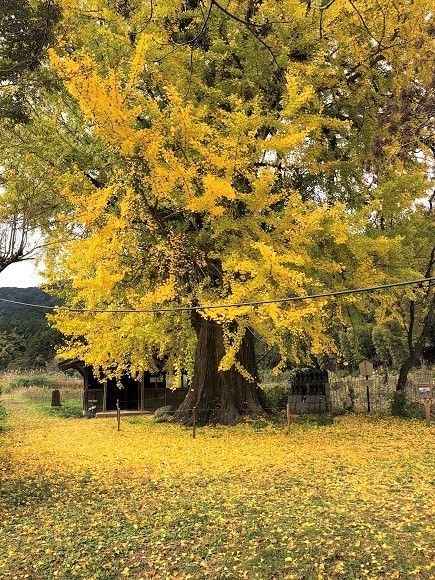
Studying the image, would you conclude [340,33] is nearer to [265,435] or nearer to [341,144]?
[341,144]

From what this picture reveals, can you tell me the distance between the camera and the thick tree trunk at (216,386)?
13.5m

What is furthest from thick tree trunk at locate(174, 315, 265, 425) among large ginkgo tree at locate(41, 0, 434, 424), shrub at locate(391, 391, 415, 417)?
shrub at locate(391, 391, 415, 417)

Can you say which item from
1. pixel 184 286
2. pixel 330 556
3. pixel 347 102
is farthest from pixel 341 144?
pixel 330 556

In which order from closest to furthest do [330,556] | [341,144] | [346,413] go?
1. [330,556]
2. [341,144]
3. [346,413]

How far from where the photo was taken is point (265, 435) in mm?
11234

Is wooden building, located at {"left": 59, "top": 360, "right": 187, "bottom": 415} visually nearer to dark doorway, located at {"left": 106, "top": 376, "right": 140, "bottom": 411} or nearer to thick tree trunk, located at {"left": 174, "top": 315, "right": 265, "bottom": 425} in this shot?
dark doorway, located at {"left": 106, "top": 376, "right": 140, "bottom": 411}

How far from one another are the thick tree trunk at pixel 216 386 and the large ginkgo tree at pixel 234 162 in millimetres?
528

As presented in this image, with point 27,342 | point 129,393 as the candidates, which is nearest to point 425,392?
point 129,393

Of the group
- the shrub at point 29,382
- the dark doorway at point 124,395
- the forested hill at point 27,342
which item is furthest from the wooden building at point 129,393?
the forested hill at point 27,342

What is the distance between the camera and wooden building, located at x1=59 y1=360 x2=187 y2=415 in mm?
19891

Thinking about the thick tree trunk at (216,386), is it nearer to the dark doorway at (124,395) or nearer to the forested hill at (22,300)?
the dark doorway at (124,395)

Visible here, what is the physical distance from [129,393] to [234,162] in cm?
1457

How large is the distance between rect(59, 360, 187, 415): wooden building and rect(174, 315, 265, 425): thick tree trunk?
6.10 metres

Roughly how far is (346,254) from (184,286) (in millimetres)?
3719
